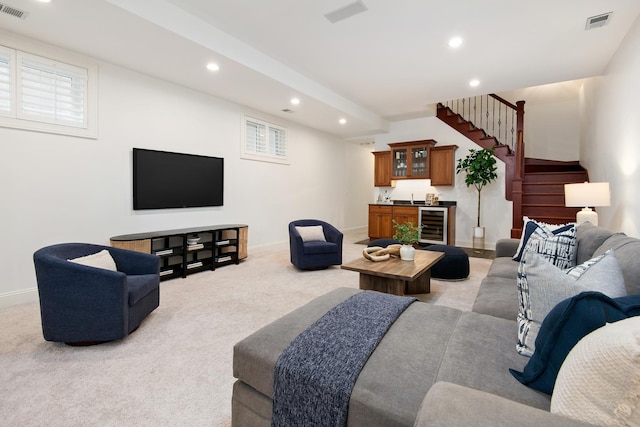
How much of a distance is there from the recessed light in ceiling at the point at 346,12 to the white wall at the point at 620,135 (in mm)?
2812

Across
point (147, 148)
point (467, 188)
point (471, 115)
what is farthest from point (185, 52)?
point (471, 115)

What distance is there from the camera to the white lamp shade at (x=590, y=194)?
324 centimetres

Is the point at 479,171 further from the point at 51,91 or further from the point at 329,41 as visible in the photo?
the point at 51,91

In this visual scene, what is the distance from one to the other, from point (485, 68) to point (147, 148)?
16.1ft

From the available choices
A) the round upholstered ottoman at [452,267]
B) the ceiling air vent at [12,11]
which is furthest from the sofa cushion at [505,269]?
the ceiling air vent at [12,11]

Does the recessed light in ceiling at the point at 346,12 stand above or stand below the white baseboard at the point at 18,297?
above

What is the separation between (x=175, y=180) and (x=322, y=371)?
4090 millimetres

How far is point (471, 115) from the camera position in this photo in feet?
23.9

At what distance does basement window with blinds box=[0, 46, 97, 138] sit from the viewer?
3039 millimetres

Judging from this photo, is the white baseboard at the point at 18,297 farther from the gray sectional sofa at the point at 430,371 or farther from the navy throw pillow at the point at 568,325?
the navy throw pillow at the point at 568,325

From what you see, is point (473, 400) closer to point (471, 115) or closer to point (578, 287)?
point (578, 287)

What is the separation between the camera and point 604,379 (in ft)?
2.23

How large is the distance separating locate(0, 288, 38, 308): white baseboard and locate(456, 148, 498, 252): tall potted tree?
682cm

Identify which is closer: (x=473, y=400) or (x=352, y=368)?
(x=473, y=400)
